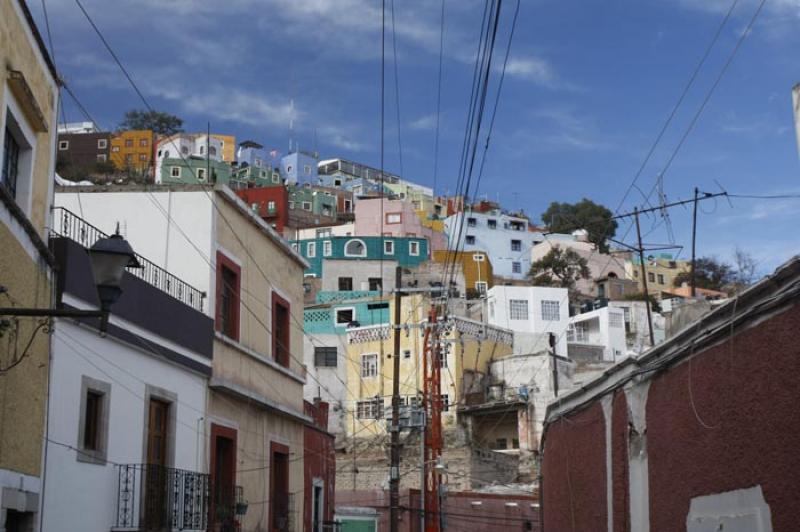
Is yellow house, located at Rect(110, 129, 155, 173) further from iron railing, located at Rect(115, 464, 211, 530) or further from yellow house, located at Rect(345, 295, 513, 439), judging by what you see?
iron railing, located at Rect(115, 464, 211, 530)

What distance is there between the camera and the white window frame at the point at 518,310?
60688mm

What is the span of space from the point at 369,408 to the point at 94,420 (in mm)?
37928

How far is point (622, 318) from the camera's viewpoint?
6116cm

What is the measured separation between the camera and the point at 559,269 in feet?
251

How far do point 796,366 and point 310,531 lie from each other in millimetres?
16729

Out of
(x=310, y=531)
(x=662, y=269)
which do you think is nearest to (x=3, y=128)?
(x=310, y=531)

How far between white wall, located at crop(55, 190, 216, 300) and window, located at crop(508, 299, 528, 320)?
4403cm

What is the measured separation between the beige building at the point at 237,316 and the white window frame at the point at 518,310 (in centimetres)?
3926

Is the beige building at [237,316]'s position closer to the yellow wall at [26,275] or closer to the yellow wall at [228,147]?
the yellow wall at [26,275]

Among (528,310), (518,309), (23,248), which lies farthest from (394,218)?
(23,248)

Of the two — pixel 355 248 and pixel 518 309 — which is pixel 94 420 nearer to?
pixel 518 309

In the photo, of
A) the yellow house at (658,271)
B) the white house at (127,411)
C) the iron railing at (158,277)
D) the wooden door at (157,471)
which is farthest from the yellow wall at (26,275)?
the yellow house at (658,271)

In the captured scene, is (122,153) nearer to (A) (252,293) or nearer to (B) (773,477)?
(A) (252,293)

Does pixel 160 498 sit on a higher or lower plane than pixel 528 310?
lower
